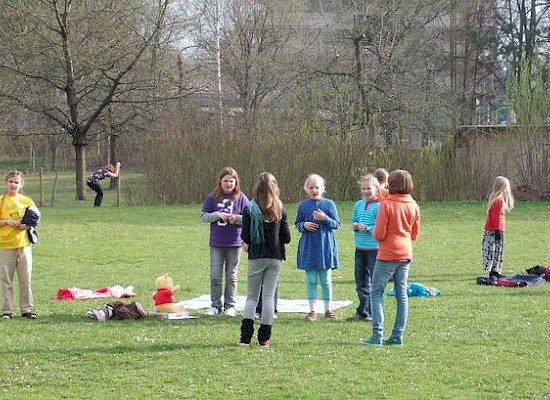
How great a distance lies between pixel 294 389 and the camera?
7199 millimetres

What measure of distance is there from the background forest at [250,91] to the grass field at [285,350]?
699 inches

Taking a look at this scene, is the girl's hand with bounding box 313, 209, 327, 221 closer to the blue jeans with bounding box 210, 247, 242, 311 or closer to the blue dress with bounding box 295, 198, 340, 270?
the blue dress with bounding box 295, 198, 340, 270

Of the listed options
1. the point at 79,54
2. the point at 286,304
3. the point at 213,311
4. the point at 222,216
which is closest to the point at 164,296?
the point at 213,311

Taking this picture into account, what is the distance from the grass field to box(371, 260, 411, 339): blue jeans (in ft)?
0.80

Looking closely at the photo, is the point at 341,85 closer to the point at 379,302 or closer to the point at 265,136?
the point at 265,136

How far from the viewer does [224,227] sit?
1070 centimetres

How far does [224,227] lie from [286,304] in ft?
5.74

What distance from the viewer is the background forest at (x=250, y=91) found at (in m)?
33.7

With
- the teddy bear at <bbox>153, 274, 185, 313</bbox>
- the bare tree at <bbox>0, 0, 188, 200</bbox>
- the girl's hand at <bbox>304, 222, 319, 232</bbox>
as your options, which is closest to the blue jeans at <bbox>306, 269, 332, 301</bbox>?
the girl's hand at <bbox>304, 222, 319, 232</bbox>

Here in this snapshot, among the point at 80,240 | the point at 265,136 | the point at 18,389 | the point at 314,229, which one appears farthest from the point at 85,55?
the point at 18,389

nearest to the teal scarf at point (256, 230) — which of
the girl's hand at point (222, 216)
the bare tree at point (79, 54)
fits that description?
the girl's hand at point (222, 216)

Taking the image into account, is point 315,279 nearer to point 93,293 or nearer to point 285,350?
point 285,350

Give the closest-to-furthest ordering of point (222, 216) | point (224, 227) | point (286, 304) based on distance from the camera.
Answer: point (222, 216)
point (224, 227)
point (286, 304)

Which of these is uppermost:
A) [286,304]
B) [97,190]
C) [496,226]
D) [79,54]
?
[79,54]
